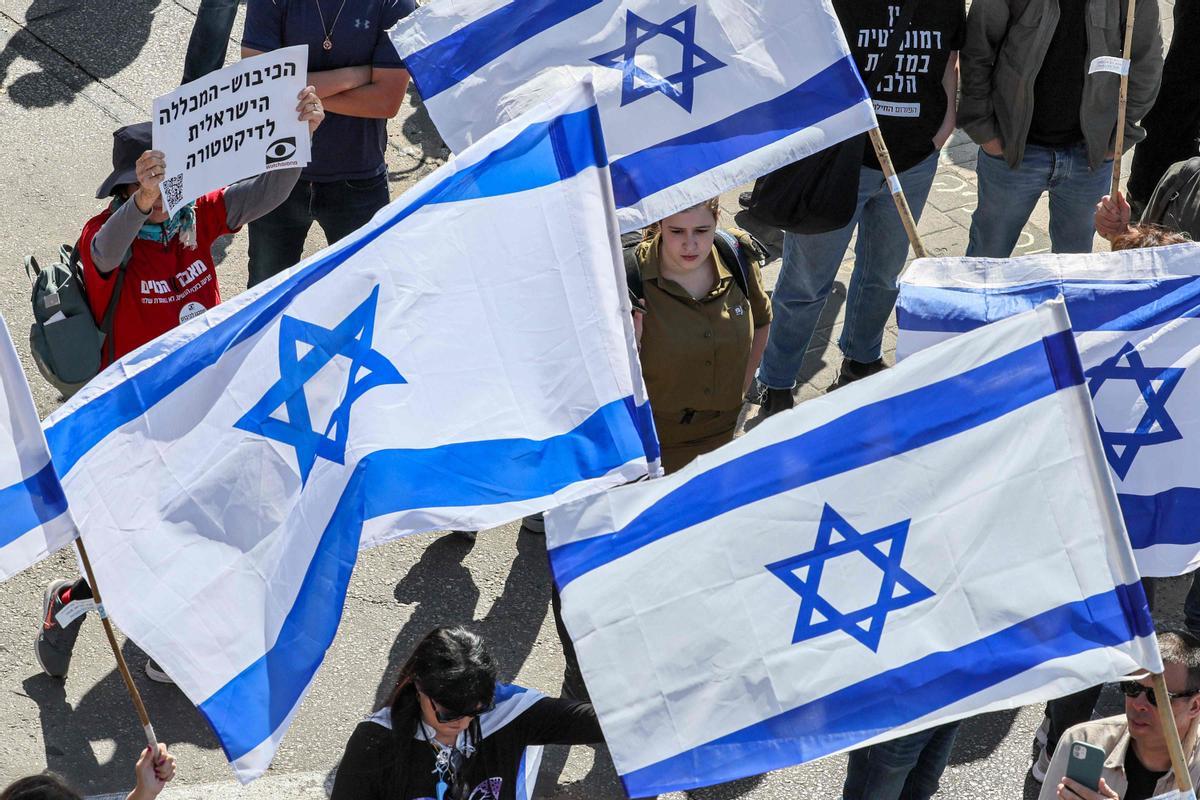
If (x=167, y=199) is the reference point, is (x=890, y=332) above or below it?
below

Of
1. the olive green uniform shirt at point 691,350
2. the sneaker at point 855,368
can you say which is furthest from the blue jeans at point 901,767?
the sneaker at point 855,368

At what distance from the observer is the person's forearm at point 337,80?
6289 mm

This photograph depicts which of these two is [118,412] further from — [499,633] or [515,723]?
[499,633]

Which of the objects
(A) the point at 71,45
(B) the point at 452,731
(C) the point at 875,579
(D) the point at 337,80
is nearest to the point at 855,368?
(D) the point at 337,80

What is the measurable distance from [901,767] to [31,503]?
2749 millimetres

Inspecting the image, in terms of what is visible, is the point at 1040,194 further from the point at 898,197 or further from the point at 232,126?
the point at 232,126

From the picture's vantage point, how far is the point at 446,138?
16.3 ft

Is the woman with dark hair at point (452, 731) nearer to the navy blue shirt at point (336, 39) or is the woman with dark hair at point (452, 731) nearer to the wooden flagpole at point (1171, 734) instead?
the wooden flagpole at point (1171, 734)

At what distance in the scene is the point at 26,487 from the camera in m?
3.89

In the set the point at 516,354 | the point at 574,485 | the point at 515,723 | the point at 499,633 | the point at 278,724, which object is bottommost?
the point at 499,633

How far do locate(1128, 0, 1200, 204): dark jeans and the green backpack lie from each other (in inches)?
215

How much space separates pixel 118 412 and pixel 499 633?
8.09 feet

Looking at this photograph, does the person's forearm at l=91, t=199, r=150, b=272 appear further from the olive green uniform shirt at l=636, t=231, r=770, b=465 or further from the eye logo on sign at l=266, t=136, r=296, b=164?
the olive green uniform shirt at l=636, t=231, r=770, b=465

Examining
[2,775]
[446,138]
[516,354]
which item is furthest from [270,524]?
[2,775]
